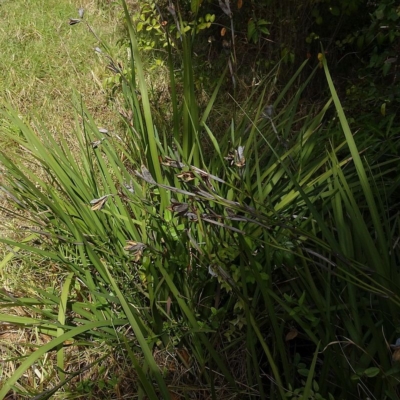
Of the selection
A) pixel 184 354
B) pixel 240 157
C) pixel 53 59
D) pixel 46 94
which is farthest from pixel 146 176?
pixel 53 59

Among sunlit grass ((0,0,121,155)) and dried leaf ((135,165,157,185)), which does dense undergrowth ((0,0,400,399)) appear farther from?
sunlit grass ((0,0,121,155))

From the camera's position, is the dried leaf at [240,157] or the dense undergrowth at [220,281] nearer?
the dried leaf at [240,157]

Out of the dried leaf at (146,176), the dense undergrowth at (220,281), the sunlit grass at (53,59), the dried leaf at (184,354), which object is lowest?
the dried leaf at (184,354)

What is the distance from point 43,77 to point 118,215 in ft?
6.65

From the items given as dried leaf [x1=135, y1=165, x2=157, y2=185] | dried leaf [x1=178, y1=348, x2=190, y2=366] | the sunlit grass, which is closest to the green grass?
the sunlit grass

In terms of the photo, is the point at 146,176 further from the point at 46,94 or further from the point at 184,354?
the point at 46,94

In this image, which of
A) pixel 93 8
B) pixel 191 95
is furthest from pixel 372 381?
pixel 93 8

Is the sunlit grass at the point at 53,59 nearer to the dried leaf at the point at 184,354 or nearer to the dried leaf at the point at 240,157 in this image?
the dried leaf at the point at 184,354

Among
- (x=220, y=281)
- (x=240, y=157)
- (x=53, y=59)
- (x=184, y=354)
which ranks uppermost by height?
(x=240, y=157)

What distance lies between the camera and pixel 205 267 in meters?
1.62

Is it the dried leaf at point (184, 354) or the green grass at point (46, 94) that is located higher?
the green grass at point (46, 94)

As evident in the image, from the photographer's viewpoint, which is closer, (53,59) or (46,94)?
(46,94)

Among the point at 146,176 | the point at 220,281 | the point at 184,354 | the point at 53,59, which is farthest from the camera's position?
the point at 53,59

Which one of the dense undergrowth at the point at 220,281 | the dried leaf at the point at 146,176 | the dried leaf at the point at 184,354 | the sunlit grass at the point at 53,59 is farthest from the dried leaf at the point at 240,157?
the sunlit grass at the point at 53,59
